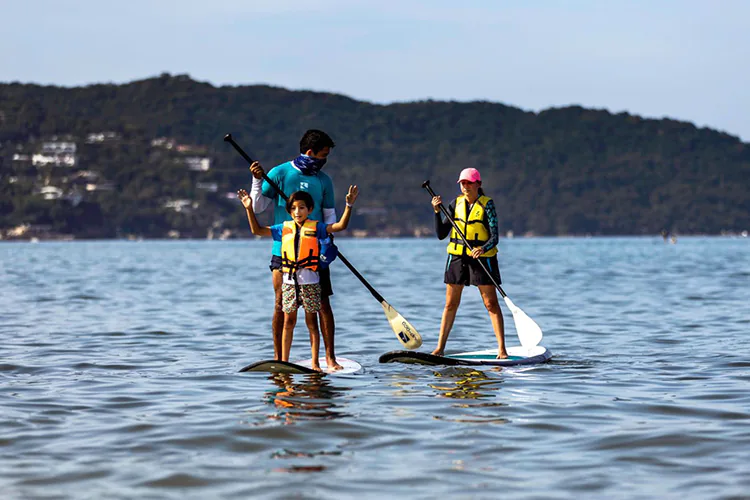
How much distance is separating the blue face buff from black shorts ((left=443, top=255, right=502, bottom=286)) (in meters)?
2.38


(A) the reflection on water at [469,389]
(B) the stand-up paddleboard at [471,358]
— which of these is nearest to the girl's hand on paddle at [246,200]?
(A) the reflection on water at [469,389]

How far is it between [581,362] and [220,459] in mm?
6242

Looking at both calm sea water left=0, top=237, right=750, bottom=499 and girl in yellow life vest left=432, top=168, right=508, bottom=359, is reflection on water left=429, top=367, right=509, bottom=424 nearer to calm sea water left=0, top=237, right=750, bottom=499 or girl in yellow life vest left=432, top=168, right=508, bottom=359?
calm sea water left=0, top=237, right=750, bottom=499

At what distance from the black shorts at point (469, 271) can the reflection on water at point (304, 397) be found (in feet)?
7.07

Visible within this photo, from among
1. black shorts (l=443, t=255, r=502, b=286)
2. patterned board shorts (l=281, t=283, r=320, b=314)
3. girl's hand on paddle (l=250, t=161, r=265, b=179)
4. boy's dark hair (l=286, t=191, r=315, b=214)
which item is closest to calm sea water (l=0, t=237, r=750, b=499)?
patterned board shorts (l=281, t=283, r=320, b=314)

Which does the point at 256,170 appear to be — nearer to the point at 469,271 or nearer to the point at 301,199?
the point at 301,199

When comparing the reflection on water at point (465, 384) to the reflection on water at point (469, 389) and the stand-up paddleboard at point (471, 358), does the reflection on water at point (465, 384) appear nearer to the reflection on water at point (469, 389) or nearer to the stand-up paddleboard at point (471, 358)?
the reflection on water at point (469, 389)

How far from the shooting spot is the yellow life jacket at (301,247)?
10.2 meters

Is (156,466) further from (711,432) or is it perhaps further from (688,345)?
(688,345)

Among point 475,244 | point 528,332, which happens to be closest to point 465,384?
point 475,244

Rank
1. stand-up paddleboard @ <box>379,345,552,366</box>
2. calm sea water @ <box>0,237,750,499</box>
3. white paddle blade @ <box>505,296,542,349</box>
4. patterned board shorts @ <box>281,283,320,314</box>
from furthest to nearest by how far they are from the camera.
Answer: white paddle blade @ <box>505,296,542,349</box> < stand-up paddleboard @ <box>379,345,552,366</box> < patterned board shorts @ <box>281,283,320,314</box> < calm sea water @ <box>0,237,750,499</box>

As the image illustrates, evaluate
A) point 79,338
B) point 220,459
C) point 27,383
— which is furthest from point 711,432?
point 79,338

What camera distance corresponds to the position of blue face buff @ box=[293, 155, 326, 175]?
10516 mm

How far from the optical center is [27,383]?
1083cm
